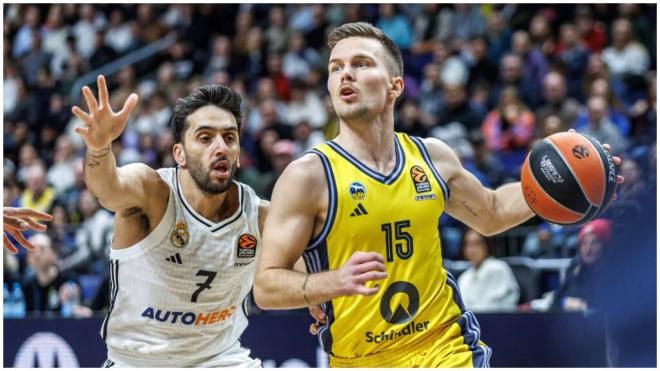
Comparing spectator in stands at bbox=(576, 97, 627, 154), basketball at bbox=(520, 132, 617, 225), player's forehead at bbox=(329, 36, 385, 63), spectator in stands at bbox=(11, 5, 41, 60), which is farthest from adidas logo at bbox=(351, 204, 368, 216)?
spectator in stands at bbox=(11, 5, 41, 60)

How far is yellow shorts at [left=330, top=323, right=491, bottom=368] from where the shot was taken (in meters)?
4.54

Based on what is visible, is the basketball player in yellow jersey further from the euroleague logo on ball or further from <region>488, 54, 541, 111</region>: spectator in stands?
<region>488, 54, 541, 111</region>: spectator in stands

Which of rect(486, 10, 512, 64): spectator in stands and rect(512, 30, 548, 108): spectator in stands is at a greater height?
rect(486, 10, 512, 64): spectator in stands

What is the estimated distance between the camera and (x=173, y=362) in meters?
5.36

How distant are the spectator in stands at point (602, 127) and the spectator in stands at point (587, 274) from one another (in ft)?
8.21

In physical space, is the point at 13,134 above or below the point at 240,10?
below

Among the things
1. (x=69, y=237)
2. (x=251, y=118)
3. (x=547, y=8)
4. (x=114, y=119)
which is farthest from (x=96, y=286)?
(x=547, y=8)

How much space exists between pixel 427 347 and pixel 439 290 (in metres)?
0.29

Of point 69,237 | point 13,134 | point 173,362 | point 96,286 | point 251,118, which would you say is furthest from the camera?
point 13,134

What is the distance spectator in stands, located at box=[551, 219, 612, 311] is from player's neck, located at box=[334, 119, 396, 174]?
3.07m

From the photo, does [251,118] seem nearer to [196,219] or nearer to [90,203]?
[90,203]

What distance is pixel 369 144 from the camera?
477 cm

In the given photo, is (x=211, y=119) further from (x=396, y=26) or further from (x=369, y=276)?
(x=396, y=26)

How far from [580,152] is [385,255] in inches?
44.0
